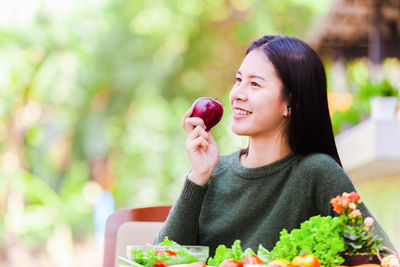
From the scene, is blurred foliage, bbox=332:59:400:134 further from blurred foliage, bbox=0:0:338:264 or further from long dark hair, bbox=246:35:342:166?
blurred foliage, bbox=0:0:338:264

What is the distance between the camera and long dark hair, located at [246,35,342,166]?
2338mm

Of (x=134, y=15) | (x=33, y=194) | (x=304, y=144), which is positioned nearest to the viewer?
(x=304, y=144)

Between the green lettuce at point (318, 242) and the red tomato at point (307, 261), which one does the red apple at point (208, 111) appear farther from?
the red tomato at point (307, 261)

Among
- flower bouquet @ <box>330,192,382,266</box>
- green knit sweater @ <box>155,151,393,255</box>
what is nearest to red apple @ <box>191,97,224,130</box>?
green knit sweater @ <box>155,151,393,255</box>

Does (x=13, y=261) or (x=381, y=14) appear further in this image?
(x=13, y=261)

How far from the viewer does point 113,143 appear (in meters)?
21.0

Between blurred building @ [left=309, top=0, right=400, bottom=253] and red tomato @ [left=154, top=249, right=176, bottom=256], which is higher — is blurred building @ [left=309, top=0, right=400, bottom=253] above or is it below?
above

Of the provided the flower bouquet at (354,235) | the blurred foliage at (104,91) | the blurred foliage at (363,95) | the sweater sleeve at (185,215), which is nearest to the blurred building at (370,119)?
the blurred foliage at (363,95)

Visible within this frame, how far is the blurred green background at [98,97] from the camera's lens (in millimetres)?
16859

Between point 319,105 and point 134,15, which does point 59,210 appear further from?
point 319,105

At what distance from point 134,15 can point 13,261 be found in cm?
810

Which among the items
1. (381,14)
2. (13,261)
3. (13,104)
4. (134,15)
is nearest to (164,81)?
(134,15)

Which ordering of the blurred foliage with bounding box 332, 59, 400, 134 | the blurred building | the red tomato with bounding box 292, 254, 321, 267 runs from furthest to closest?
the blurred foliage with bounding box 332, 59, 400, 134 → the blurred building → the red tomato with bounding box 292, 254, 321, 267

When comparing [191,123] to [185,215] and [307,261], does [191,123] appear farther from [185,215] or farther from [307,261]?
[307,261]
